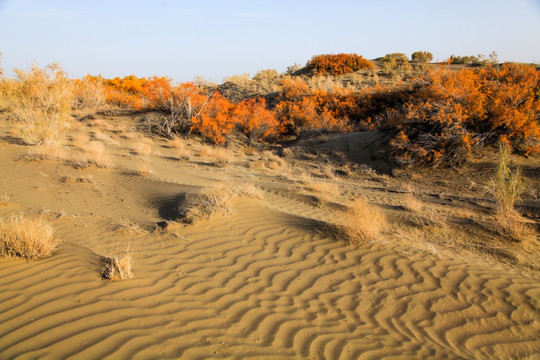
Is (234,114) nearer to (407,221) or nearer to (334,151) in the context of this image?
(334,151)

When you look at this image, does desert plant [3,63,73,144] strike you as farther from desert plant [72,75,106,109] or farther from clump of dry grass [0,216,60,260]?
clump of dry grass [0,216,60,260]

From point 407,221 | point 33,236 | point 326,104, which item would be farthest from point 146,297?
point 326,104

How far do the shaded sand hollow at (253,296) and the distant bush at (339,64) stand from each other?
82.9ft

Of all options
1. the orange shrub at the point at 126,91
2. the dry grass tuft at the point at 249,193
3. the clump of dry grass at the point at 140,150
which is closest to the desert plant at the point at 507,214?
the dry grass tuft at the point at 249,193

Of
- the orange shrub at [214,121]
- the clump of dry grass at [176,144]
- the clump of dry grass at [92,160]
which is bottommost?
the clump of dry grass at [92,160]

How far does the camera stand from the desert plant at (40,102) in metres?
11.4

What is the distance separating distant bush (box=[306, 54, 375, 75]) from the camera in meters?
29.1

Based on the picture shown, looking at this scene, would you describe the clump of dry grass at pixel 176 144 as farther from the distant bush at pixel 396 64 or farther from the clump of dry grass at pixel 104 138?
the distant bush at pixel 396 64

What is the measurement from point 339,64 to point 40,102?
24146 mm

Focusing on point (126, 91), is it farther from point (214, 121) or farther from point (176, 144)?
point (176, 144)

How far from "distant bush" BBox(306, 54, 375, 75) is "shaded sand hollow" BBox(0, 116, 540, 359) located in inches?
994

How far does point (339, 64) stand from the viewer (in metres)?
29.5

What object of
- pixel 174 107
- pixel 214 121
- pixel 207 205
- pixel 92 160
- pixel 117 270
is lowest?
pixel 117 270

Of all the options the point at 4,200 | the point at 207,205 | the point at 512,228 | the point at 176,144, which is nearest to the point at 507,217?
the point at 512,228
